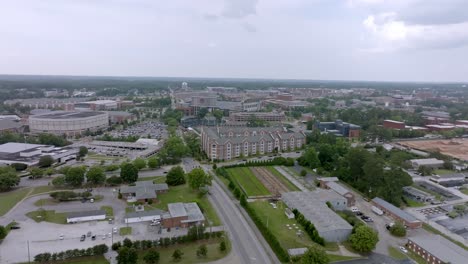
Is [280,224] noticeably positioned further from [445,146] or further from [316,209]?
[445,146]

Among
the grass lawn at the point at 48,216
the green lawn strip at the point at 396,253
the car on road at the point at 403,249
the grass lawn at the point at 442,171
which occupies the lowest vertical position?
the green lawn strip at the point at 396,253

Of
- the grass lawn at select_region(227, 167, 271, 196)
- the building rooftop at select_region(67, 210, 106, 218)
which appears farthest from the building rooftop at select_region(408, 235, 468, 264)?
the building rooftop at select_region(67, 210, 106, 218)

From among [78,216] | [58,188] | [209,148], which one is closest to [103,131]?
[209,148]

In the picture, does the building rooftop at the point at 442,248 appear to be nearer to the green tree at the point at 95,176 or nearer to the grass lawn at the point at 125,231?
the grass lawn at the point at 125,231

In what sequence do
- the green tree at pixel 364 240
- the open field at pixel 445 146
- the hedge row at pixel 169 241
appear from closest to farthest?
the hedge row at pixel 169 241 < the green tree at pixel 364 240 < the open field at pixel 445 146

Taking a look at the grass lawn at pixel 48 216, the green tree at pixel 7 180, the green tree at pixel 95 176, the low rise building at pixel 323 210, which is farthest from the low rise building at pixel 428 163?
the green tree at pixel 7 180
